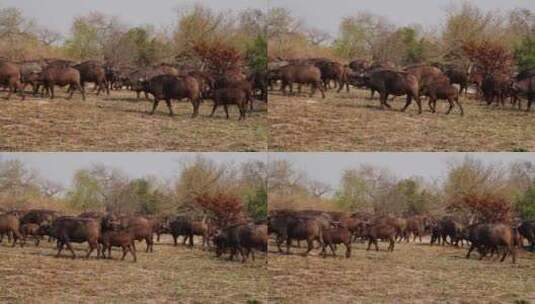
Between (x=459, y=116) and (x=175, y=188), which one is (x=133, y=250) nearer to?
(x=175, y=188)

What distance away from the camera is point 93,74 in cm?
776

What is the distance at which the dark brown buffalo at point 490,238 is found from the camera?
7434 mm

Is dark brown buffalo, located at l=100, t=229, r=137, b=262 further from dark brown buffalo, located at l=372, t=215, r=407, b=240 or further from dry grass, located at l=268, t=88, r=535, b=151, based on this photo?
dark brown buffalo, located at l=372, t=215, r=407, b=240

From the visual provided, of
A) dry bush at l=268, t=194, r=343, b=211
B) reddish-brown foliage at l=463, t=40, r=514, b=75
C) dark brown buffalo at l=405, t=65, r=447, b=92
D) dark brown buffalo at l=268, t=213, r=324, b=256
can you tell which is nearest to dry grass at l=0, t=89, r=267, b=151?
dry bush at l=268, t=194, r=343, b=211

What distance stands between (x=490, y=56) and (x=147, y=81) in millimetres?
3493

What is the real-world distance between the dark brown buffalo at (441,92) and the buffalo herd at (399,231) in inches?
45.1

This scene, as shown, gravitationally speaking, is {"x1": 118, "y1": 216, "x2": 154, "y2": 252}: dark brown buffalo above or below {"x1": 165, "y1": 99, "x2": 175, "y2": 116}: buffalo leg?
below

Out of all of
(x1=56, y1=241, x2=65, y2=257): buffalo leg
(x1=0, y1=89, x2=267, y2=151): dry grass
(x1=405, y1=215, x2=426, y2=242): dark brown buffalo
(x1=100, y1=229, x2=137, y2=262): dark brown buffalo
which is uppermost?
(x1=0, y1=89, x2=267, y2=151): dry grass

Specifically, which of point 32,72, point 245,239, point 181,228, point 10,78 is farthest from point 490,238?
point 10,78

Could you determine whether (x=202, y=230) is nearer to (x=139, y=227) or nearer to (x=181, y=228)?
(x=181, y=228)

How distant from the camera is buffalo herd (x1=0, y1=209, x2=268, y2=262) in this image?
24.0 ft

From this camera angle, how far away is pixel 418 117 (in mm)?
7352

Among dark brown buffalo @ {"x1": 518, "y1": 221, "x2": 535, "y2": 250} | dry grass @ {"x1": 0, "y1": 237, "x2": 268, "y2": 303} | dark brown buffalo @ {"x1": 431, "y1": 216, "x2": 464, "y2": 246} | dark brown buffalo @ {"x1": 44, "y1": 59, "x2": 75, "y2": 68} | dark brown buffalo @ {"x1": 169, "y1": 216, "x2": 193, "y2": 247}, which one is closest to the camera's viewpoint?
dry grass @ {"x1": 0, "y1": 237, "x2": 268, "y2": 303}

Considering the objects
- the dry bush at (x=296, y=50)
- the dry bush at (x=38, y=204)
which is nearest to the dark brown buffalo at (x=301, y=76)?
the dry bush at (x=296, y=50)
